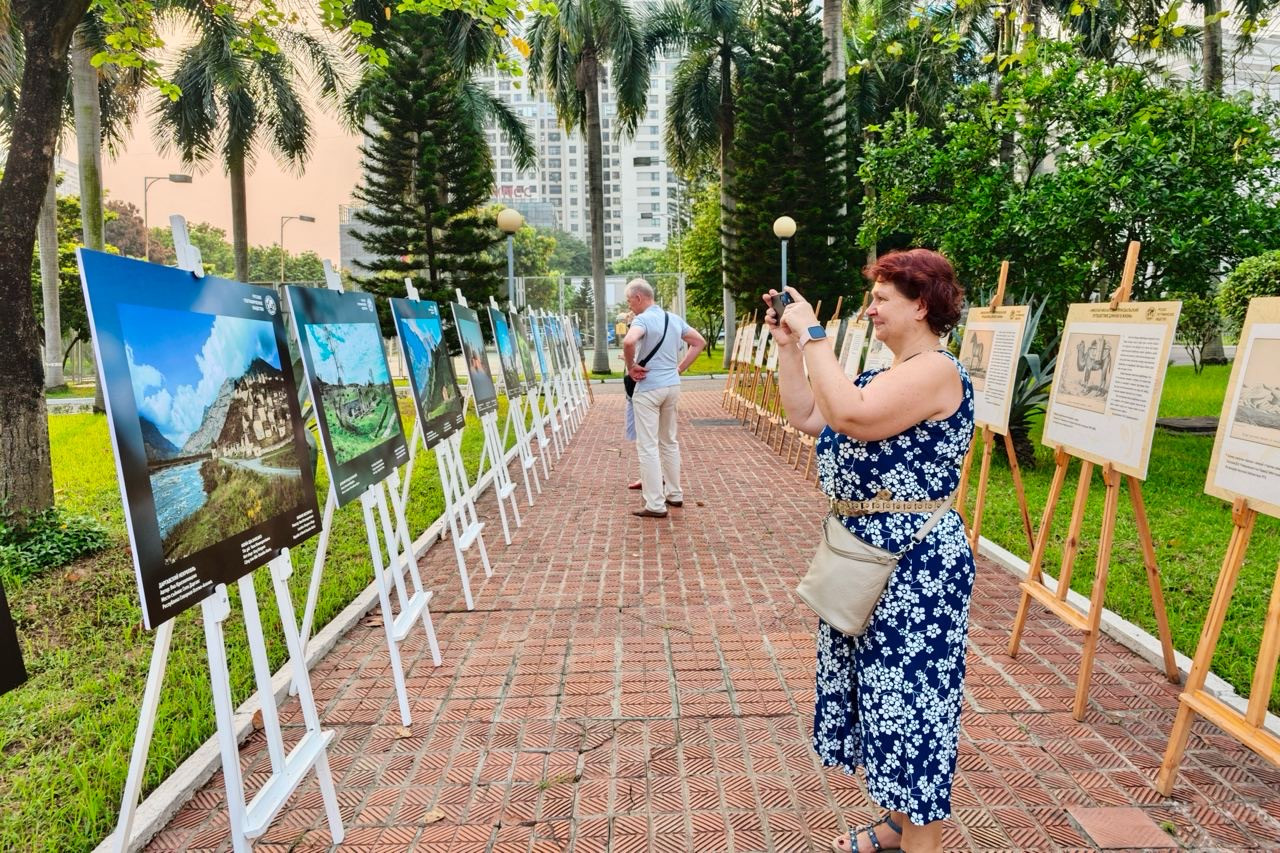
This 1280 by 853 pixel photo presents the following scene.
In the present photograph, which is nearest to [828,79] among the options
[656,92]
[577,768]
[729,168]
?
[729,168]

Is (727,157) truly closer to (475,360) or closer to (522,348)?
(522,348)

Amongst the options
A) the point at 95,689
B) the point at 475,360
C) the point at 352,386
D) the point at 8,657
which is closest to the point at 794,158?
the point at 475,360

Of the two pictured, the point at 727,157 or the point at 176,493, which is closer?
the point at 176,493

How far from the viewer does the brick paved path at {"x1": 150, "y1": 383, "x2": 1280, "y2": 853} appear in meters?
2.70

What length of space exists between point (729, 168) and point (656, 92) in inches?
4554

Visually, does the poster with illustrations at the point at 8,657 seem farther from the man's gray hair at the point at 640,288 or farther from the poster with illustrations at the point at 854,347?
the poster with illustrations at the point at 854,347

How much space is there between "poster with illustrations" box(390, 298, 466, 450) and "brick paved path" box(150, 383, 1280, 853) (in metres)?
1.09

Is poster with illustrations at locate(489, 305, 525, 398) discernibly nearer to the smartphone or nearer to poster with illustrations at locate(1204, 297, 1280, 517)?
the smartphone

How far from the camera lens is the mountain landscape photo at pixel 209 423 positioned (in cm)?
212

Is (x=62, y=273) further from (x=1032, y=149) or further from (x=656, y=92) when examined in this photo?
(x=656, y=92)

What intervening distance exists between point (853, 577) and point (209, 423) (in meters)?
1.83

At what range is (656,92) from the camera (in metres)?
134

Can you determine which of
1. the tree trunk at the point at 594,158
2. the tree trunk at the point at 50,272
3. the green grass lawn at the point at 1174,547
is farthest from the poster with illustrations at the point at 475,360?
the tree trunk at the point at 594,158

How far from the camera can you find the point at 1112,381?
11.5ft
